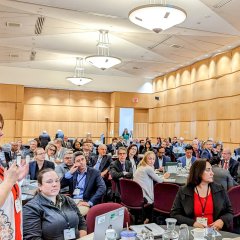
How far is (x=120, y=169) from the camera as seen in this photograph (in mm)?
6211

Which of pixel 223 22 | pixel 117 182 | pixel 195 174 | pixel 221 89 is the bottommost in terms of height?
pixel 117 182

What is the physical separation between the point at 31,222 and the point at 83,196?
74.2 inches

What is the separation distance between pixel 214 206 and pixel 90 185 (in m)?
1.85

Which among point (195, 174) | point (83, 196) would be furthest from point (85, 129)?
point (195, 174)

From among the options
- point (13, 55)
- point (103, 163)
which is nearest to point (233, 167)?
point (103, 163)

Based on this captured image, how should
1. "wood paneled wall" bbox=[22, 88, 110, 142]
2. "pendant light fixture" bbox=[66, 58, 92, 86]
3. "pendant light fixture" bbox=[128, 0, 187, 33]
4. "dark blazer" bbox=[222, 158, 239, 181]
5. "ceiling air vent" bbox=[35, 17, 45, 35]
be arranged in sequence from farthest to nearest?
"wood paneled wall" bbox=[22, 88, 110, 142] < "pendant light fixture" bbox=[66, 58, 92, 86] < "ceiling air vent" bbox=[35, 17, 45, 35] < "dark blazer" bbox=[222, 158, 239, 181] < "pendant light fixture" bbox=[128, 0, 187, 33]

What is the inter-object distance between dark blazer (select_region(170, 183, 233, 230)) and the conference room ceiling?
5.23 meters

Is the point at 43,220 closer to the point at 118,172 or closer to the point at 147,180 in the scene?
the point at 147,180

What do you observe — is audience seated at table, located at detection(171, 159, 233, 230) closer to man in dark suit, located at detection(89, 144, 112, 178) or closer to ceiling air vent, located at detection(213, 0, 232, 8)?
man in dark suit, located at detection(89, 144, 112, 178)

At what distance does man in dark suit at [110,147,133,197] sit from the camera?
5.87m

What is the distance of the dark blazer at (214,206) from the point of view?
3.20 meters

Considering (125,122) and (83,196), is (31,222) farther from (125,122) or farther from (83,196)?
(125,122)

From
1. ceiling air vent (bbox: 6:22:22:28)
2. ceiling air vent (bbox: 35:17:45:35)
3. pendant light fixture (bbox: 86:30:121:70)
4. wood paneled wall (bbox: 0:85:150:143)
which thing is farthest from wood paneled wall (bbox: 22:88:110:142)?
ceiling air vent (bbox: 6:22:22:28)

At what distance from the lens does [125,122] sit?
1883cm
